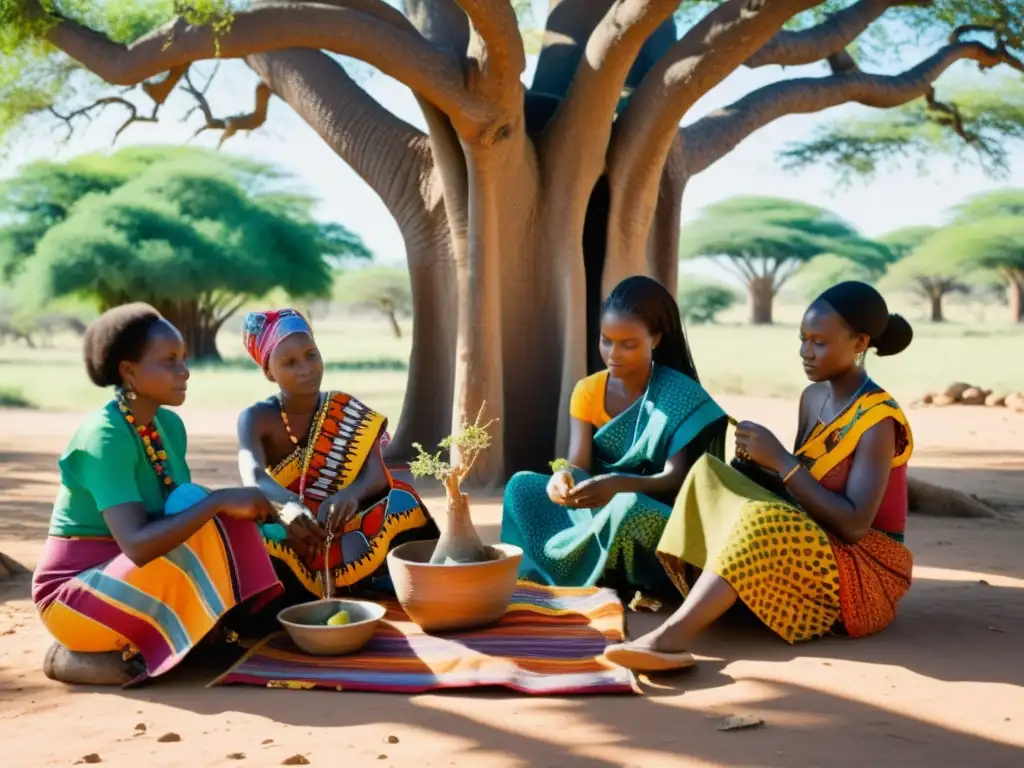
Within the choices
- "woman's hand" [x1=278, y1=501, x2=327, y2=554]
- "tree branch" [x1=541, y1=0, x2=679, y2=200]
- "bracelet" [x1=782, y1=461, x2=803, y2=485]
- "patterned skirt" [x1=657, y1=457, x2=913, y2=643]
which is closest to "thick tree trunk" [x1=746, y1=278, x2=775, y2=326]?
"tree branch" [x1=541, y1=0, x2=679, y2=200]

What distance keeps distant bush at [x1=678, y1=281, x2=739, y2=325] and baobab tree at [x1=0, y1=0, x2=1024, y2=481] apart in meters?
39.6

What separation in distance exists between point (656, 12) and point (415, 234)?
2.50 meters

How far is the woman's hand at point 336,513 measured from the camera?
4.05 meters

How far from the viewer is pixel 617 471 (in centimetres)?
457

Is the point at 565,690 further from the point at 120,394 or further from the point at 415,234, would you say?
the point at 415,234

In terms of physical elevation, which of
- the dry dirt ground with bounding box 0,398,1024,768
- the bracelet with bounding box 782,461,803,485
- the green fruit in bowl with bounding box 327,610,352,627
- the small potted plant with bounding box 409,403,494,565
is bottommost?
the dry dirt ground with bounding box 0,398,1024,768

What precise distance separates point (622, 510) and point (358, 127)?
16.2 ft

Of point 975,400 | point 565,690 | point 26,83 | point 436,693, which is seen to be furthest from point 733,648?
point 975,400

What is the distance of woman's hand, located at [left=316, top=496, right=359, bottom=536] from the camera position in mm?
4047

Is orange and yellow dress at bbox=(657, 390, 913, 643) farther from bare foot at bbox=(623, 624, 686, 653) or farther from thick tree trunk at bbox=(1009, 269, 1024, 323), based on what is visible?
thick tree trunk at bbox=(1009, 269, 1024, 323)

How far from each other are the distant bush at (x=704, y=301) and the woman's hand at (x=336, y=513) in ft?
148

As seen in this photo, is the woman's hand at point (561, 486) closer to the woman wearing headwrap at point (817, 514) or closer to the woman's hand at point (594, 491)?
the woman's hand at point (594, 491)

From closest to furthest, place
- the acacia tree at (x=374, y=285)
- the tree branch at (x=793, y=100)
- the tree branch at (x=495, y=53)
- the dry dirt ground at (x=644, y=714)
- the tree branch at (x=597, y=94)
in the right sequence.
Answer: the dry dirt ground at (x=644, y=714)
the tree branch at (x=495, y=53)
the tree branch at (x=597, y=94)
the tree branch at (x=793, y=100)
the acacia tree at (x=374, y=285)

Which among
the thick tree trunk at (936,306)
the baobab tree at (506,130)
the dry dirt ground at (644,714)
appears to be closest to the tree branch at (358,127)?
the baobab tree at (506,130)
